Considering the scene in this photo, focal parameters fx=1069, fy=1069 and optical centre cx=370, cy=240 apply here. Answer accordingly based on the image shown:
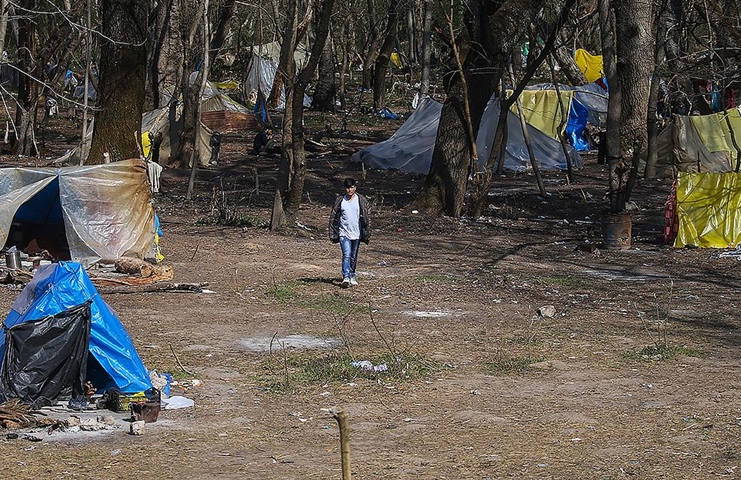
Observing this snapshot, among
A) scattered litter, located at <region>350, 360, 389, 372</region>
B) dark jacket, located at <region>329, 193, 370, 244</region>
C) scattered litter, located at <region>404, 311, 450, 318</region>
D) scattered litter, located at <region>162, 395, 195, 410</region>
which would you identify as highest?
dark jacket, located at <region>329, 193, 370, 244</region>

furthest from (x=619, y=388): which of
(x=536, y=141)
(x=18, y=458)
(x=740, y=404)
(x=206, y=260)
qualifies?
(x=536, y=141)

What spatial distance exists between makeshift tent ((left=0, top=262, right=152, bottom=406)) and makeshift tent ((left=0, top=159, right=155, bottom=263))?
20.4 feet

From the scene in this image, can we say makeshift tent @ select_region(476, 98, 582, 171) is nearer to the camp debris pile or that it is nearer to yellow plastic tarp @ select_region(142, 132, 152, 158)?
yellow plastic tarp @ select_region(142, 132, 152, 158)

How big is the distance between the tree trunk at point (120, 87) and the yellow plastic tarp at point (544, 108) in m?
12.9

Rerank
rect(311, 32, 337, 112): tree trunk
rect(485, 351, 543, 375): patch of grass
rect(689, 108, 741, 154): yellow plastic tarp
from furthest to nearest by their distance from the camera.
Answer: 1. rect(311, 32, 337, 112): tree trunk
2. rect(689, 108, 741, 154): yellow plastic tarp
3. rect(485, 351, 543, 375): patch of grass

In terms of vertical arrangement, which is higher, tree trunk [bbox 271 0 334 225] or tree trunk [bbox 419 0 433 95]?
tree trunk [bbox 419 0 433 95]

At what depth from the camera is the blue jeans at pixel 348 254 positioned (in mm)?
14156

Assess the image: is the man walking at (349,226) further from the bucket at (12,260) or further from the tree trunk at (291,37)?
the tree trunk at (291,37)

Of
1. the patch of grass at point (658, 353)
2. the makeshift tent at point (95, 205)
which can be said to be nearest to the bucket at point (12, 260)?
the makeshift tent at point (95, 205)

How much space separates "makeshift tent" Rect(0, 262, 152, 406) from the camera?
27.4 ft

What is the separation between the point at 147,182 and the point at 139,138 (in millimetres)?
4706

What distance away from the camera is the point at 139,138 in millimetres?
20250

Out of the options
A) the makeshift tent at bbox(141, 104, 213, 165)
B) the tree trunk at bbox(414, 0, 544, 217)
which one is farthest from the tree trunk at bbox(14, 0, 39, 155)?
the tree trunk at bbox(414, 0, 544, 217)

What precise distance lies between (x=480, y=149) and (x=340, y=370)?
17516 millimetres
